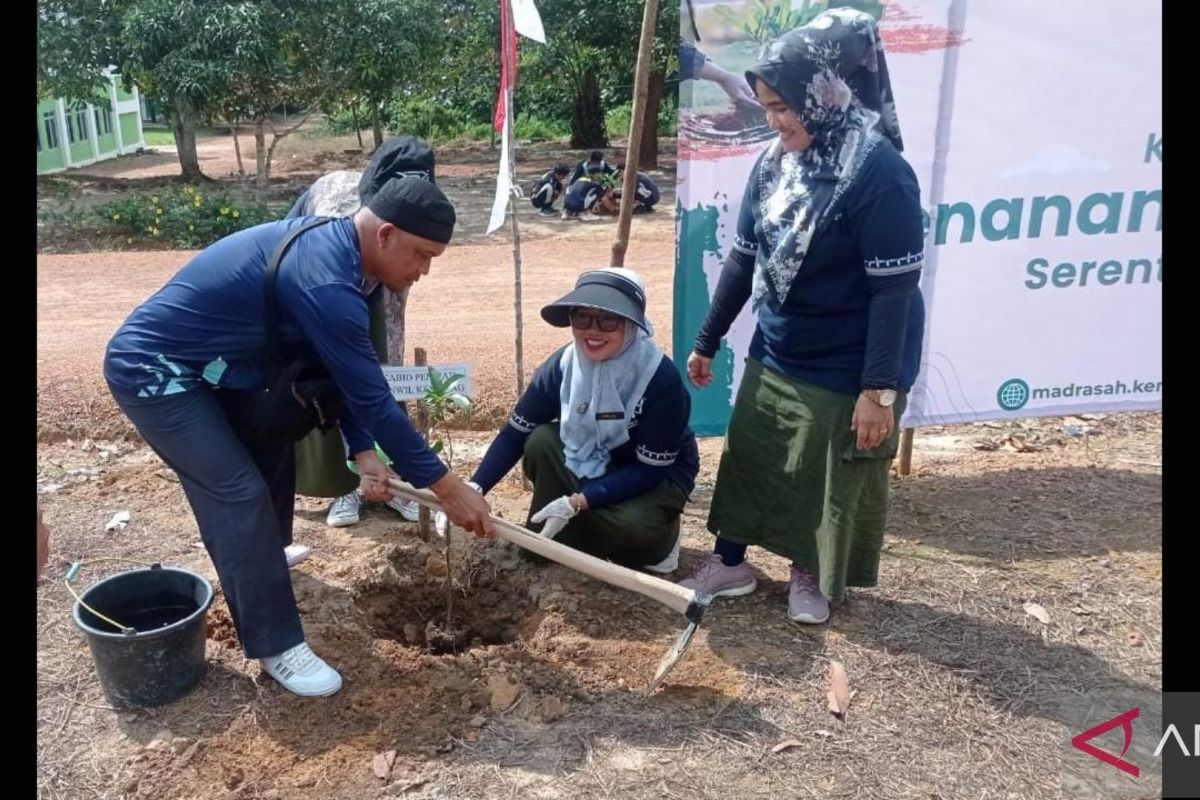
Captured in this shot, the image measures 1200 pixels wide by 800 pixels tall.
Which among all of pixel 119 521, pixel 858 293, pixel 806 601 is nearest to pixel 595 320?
pixel 858 293

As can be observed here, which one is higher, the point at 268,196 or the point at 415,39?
the point at 415,39

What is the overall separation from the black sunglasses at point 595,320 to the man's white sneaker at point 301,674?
1.29 metres

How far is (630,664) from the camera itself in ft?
9.62

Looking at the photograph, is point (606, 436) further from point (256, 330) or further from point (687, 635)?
point (256, 330)

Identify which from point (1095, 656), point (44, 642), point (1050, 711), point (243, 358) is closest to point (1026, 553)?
point (1095, 656)

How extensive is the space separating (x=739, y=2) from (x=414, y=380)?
6.23 feet

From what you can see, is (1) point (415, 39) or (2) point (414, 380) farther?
(1) point (415, 39)

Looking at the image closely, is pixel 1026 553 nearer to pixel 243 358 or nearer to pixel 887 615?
pixel 887 615

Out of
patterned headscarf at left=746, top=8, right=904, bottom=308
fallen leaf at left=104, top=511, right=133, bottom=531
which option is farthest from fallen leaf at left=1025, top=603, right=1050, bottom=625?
fallen leaf at left=104, top=511, right=133, bottom=531

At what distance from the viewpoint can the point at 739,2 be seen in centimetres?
355

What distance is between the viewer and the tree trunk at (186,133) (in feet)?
43.0

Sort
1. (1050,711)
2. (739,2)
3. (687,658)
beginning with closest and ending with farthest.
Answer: (1050,711) → (687,658) → (739,2)

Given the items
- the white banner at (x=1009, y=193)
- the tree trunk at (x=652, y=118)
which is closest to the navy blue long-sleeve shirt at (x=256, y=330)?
the white banner at (x=1009, y=193)

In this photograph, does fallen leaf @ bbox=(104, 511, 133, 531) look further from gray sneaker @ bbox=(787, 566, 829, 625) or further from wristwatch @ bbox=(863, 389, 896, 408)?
wristwatch @ bbox=(863, 389, 896, 408)
